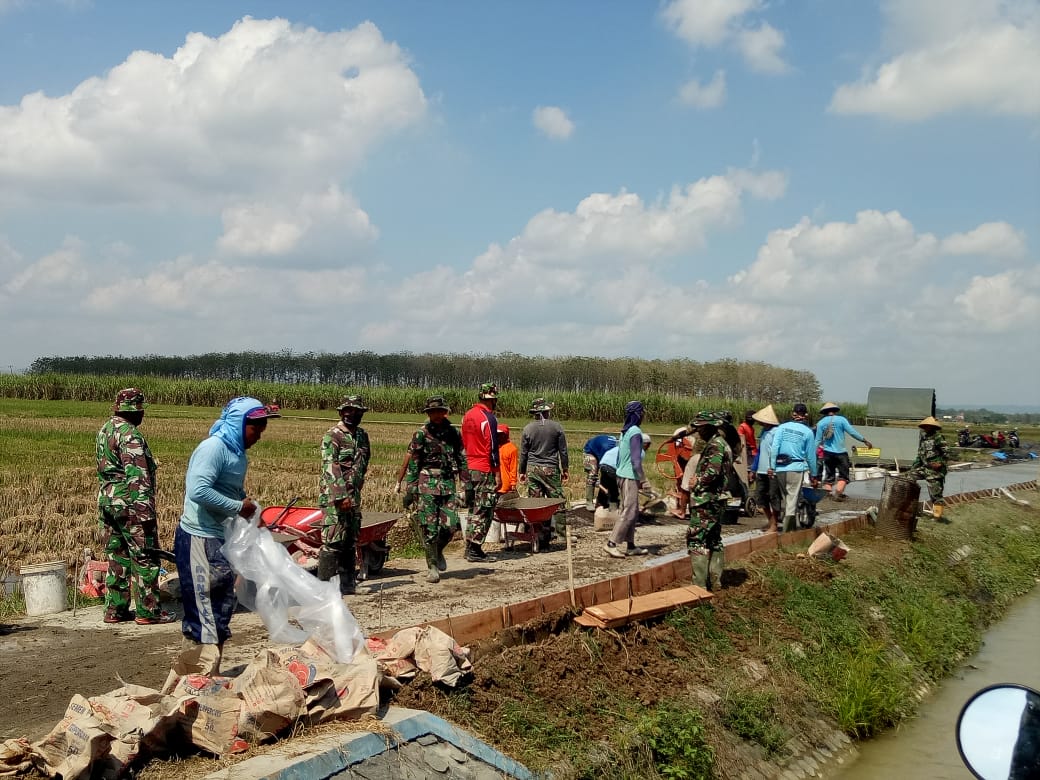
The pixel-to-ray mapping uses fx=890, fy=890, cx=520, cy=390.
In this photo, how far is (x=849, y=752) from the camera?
7824 mm

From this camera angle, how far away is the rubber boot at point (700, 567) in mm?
9008

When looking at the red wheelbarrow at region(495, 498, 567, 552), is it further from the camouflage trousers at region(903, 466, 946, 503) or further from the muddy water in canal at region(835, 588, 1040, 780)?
the camouflage trousers at region(903, 466, 946, 503)

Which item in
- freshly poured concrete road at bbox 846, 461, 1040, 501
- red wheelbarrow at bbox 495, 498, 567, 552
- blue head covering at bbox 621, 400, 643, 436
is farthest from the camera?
freshly poured concrete road at bbox 846, 461, 1040, 501

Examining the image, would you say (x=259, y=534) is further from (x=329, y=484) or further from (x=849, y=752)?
(x=849, y=752)

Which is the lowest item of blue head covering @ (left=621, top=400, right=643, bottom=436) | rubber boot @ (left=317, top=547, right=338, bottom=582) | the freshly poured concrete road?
the freshly poured concrete road

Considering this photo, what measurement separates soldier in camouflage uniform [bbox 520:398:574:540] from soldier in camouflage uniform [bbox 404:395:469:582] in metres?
2.56

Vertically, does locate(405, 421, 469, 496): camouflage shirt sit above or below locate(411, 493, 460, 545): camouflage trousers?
above

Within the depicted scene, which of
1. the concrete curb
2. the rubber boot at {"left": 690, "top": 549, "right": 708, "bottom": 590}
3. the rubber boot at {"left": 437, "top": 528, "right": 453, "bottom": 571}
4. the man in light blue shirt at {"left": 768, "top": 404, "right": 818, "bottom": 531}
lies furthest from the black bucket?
the concrete curb

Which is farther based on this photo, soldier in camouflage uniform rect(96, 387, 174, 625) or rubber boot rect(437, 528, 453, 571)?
rubber boot rect(437, 528, 453, 571)

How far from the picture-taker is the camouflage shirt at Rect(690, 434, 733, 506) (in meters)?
8.98

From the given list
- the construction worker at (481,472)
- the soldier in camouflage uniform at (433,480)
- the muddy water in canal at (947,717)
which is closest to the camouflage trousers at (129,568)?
the soldier in camouflage uniform at (433,480)

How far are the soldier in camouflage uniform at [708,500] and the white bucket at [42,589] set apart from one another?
604cm

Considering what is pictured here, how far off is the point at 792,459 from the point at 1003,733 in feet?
34.4

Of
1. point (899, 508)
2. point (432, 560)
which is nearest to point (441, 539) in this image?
point (432, 560)
